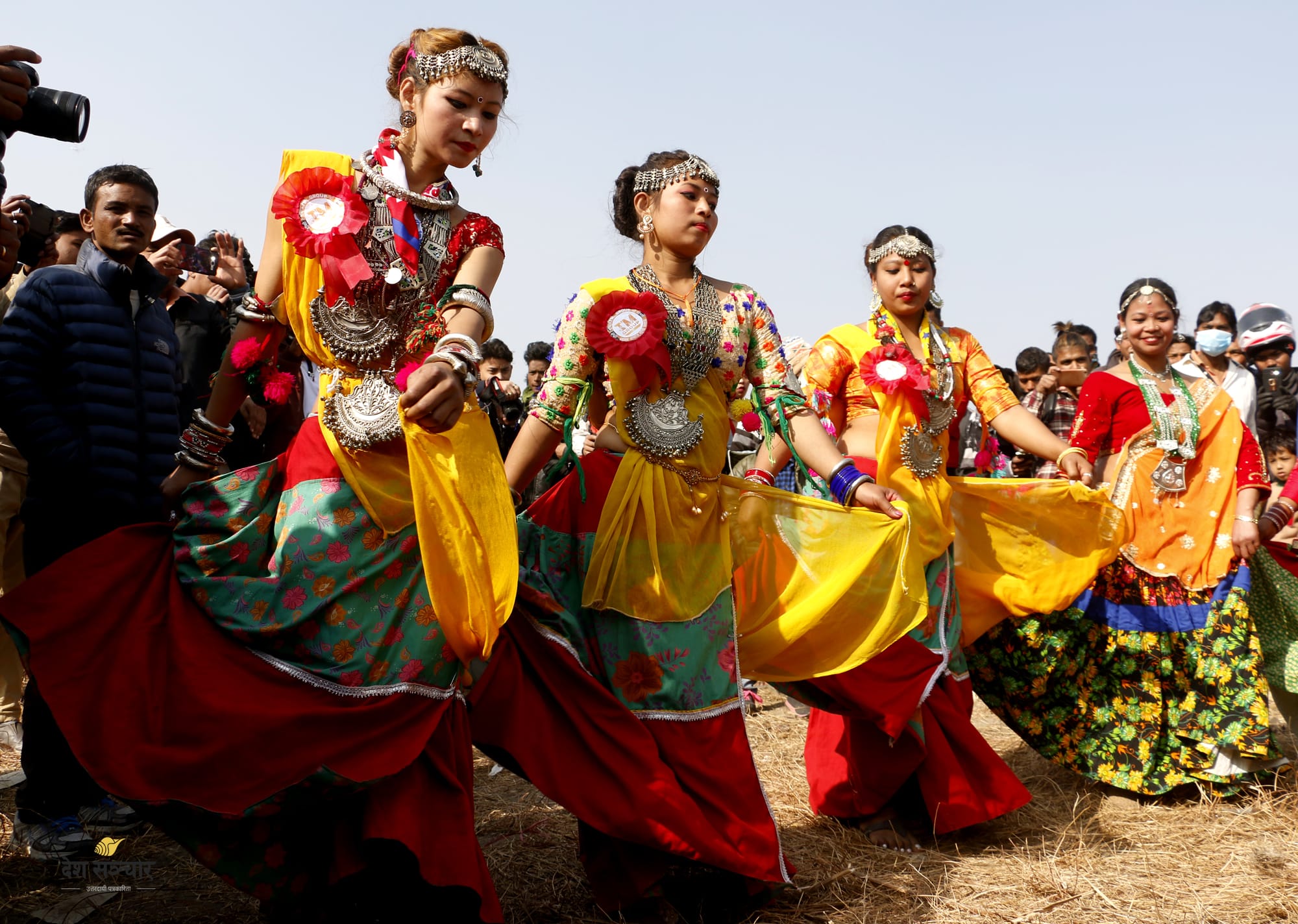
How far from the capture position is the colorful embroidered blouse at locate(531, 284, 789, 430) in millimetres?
Answer: 3355

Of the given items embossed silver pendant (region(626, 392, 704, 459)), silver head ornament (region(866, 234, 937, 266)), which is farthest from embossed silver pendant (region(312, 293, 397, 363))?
silver head ornament (region(866, 234, 937, 266))

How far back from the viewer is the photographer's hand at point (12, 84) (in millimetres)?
2189

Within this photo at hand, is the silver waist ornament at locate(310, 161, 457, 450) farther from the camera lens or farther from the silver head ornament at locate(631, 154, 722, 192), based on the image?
the silver head ornament at locate(631, 154, 722, 192)

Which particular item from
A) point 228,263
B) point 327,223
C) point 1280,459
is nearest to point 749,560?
point 327,223

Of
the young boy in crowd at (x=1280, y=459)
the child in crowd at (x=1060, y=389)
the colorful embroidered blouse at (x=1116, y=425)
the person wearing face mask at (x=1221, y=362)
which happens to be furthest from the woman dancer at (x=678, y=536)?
the child in crowd at (x=1060, y=389)

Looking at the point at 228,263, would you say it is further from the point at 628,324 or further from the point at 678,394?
the point at 678,394

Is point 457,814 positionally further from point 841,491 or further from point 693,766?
point 841,491

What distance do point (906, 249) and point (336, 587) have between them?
2.72 meters

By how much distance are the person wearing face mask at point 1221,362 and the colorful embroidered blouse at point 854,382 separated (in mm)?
1116

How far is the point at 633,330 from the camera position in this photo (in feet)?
10.7

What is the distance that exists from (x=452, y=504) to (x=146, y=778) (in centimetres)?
86

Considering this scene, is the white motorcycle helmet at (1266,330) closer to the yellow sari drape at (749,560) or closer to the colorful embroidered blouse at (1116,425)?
the colorful embroidered blouse at (1116,425)

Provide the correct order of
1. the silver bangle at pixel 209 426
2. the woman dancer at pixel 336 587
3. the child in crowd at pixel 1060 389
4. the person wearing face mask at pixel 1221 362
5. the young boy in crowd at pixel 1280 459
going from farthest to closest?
the child in crowd at pixel 1060 389, the young boy in crowd at pixel 1280 459, the person wearing face mask at pixel 1221 362, the silver bangle at pixel 209 426, the woman dancer at pixel 336 587

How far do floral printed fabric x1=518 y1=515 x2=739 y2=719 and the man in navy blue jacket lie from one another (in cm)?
128
